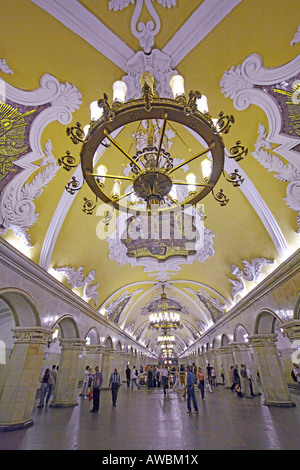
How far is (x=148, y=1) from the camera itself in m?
3.54

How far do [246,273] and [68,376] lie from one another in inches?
293

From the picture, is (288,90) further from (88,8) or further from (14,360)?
(14,360)

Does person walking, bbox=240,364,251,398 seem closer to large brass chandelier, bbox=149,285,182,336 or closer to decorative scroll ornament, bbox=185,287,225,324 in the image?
decorative scroll ornament, bbox=185,287,225,324

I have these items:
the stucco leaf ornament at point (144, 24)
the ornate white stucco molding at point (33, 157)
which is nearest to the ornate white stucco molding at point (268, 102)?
the stucco leaf ornament at point (144, 24)

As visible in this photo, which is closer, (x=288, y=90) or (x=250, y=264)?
(x=288, y=90)

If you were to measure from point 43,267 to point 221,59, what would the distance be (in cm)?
624

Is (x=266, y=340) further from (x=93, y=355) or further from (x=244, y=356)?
(x=93, y=355)

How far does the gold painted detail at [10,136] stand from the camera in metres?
4.23

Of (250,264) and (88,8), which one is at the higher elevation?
(88,8)

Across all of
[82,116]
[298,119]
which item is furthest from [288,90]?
[82,116]

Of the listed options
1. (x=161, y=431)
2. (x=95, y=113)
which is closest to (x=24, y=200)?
(x=95, y=113)

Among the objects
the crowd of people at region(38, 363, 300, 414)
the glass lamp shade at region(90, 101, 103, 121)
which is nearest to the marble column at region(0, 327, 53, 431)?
the crowd of people at region(38, 363, 300, 414)

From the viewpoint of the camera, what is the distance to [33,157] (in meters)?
4.95

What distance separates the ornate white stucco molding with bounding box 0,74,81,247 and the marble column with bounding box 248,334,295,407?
8.26 m
